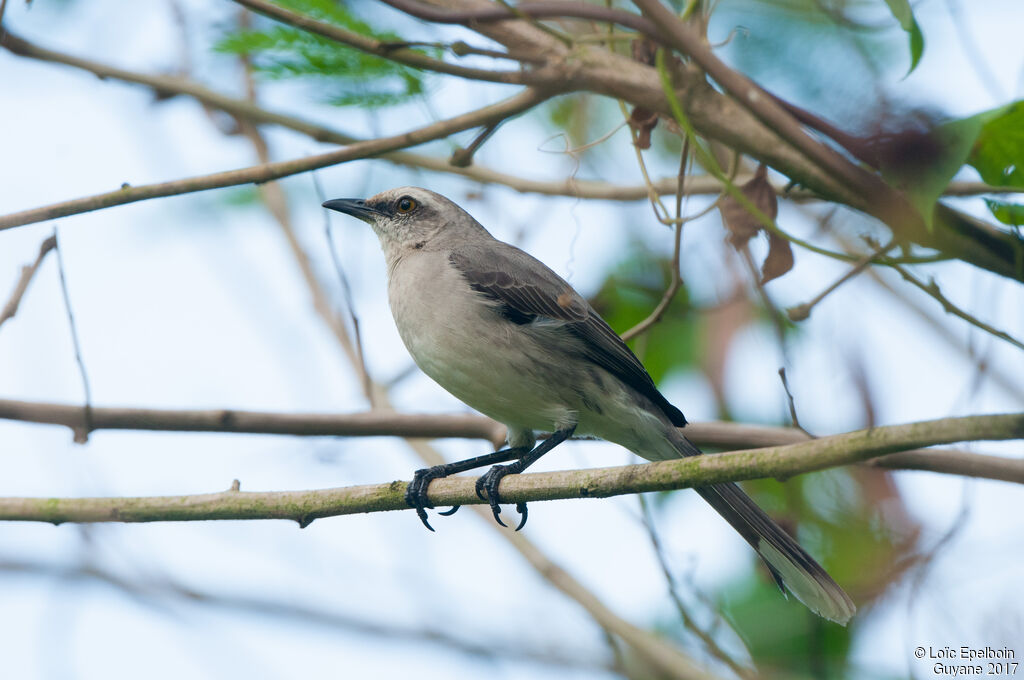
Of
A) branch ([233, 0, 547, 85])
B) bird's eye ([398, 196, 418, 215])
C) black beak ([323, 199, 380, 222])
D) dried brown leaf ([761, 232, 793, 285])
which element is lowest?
dried brown leaf ([761, 232, 793, 285])

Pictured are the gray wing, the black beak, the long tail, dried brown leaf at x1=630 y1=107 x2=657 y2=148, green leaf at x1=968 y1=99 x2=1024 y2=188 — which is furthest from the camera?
the black beak

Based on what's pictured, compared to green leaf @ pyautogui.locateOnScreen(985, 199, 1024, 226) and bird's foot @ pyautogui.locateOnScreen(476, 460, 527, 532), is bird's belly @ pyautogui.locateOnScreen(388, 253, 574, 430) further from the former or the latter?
green leaf @ pyautogui.locateOnScreen(985, 199, 1024, 226)

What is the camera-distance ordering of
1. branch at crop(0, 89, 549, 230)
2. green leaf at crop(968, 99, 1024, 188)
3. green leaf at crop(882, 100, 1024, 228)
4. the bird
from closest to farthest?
green leaf at crop(882, 100, 1024, 228) < green leaf at crop(968, 99, 1024, 188) < branch at crop(0, 89, 549, 230) < the bird

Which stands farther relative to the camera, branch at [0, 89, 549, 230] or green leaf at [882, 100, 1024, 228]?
branch at [0, 89, 549, 230]

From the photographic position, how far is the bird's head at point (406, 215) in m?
6.13

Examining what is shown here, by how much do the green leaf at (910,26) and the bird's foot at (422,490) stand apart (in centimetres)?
267

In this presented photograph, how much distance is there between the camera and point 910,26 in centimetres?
291

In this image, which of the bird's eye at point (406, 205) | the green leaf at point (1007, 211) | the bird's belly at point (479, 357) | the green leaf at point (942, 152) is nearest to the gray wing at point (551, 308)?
the bird's belly at point (479, 357)

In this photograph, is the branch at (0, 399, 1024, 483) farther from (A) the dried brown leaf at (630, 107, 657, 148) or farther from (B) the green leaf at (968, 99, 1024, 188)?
(A) the dried brown leaf at (630, 107, 657, 148)

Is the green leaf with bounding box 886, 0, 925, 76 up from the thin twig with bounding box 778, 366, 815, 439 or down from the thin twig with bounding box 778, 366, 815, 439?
up

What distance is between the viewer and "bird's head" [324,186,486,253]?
20.1ft

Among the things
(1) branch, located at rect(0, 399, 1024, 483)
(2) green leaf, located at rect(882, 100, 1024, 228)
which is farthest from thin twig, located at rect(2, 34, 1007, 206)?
(2) green leaf, located at rect(882, 100, 1024, 228)

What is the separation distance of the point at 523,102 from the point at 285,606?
3.55 m

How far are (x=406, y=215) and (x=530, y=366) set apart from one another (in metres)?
1.66
